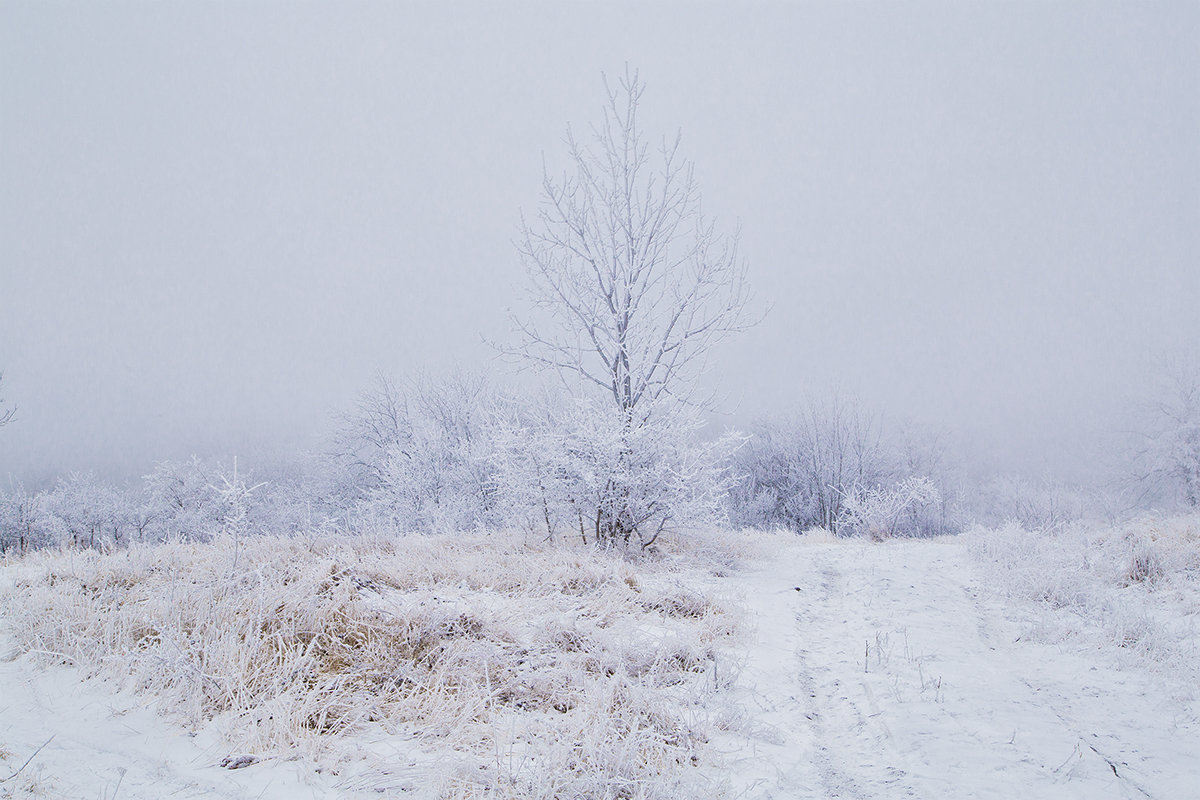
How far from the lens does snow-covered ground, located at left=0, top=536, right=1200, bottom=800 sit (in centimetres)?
265

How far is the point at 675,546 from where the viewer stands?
29.2 feet

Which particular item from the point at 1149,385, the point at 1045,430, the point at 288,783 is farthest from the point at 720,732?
the point at 1045,430

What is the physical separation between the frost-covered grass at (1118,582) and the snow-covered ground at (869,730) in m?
0.26

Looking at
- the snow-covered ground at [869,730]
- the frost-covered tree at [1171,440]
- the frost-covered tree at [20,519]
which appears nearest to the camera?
the snow-covered ground at [869,730]

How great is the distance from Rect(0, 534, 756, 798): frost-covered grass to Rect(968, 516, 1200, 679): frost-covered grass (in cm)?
281

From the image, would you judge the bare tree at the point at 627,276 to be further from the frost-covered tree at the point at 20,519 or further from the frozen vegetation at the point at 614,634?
the frost-covered tree at the point at 20,519

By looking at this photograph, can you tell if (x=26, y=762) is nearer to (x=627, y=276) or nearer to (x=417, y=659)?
(x=417, y=659)

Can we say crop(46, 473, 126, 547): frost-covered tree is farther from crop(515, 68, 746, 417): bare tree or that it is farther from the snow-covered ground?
the snow-covered ground

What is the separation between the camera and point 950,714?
11.3ft

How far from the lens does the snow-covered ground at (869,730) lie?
2.65 meters

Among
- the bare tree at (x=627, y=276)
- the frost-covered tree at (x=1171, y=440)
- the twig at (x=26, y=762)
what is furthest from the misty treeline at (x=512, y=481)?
the frost-covered tree at (x=1171, y=440)

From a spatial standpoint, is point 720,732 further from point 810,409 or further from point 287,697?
point 810,409

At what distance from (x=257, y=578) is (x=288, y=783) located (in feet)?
8.48

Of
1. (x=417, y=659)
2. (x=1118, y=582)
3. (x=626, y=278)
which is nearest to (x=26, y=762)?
(x=417, y=659)
